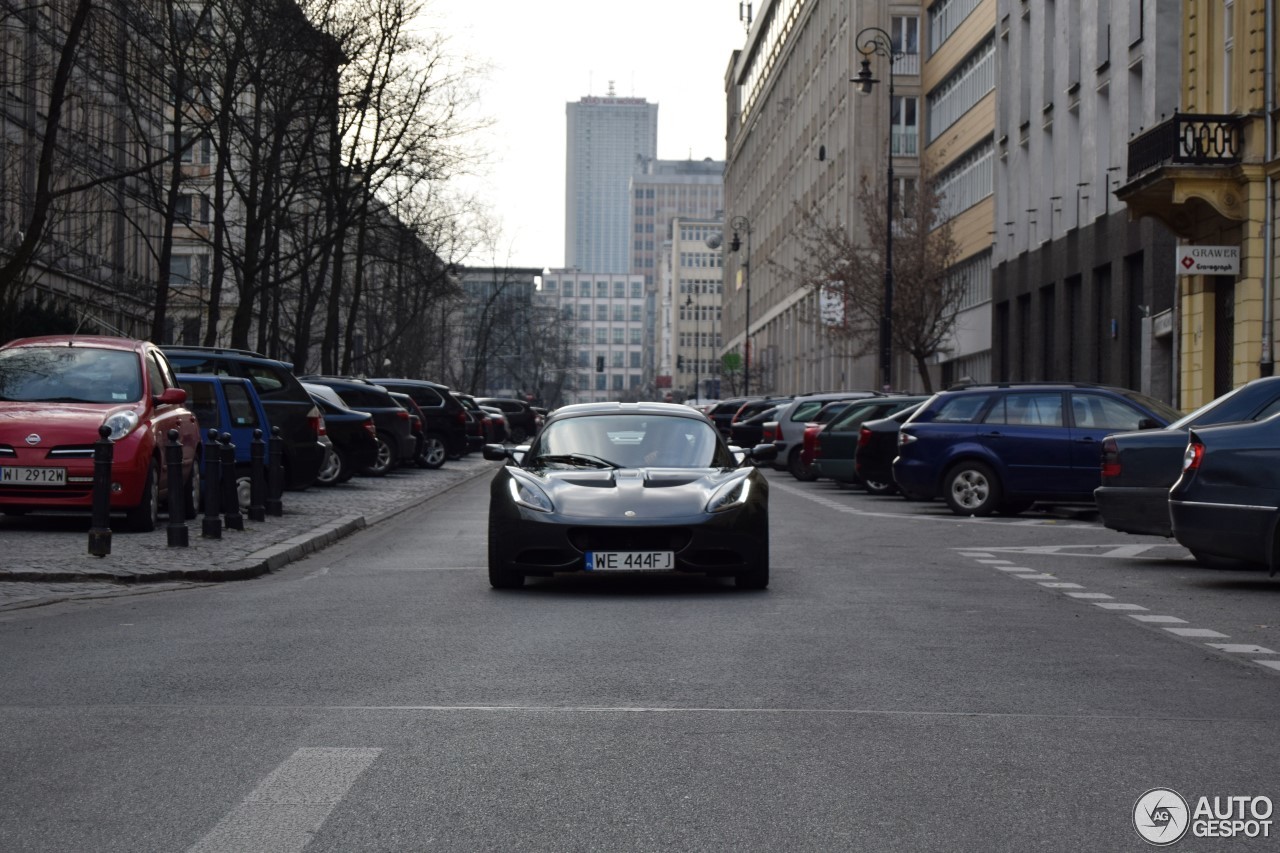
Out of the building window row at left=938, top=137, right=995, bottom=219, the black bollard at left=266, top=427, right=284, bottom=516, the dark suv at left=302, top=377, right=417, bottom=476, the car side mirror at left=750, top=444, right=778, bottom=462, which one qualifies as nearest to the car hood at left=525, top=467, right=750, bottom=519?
the car side mirror at left=750, top=444, right=778, bottom=462

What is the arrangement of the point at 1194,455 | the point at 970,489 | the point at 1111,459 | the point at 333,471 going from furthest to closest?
the point at 333,471
the point at 970,489
the point at 1111,459
the point at 1194,455

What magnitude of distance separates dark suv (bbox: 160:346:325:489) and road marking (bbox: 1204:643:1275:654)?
15.8 meters

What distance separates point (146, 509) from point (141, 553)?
7.81ft

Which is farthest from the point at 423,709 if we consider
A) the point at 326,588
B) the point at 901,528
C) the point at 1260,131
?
the point at 1260,131

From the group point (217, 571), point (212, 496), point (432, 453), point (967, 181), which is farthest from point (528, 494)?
point (967, 181)

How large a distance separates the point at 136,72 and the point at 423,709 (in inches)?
1239

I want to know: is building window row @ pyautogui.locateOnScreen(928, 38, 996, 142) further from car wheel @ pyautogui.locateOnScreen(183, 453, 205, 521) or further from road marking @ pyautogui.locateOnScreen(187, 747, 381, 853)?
road marking @ pyautogui.locateOnScreen(187, 747, 381, 853)

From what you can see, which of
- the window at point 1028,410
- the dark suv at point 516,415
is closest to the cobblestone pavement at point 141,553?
the window at point 1028,410

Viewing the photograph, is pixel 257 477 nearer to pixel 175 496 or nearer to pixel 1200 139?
pixel 175 496

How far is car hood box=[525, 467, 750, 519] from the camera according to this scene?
12.5 metres

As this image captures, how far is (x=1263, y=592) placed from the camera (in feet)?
43.7

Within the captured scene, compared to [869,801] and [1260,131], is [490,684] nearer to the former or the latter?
[869,801]

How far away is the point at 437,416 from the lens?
42.5 meters

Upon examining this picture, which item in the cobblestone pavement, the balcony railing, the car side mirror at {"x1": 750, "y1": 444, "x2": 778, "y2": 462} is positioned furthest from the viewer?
the balcony railing
